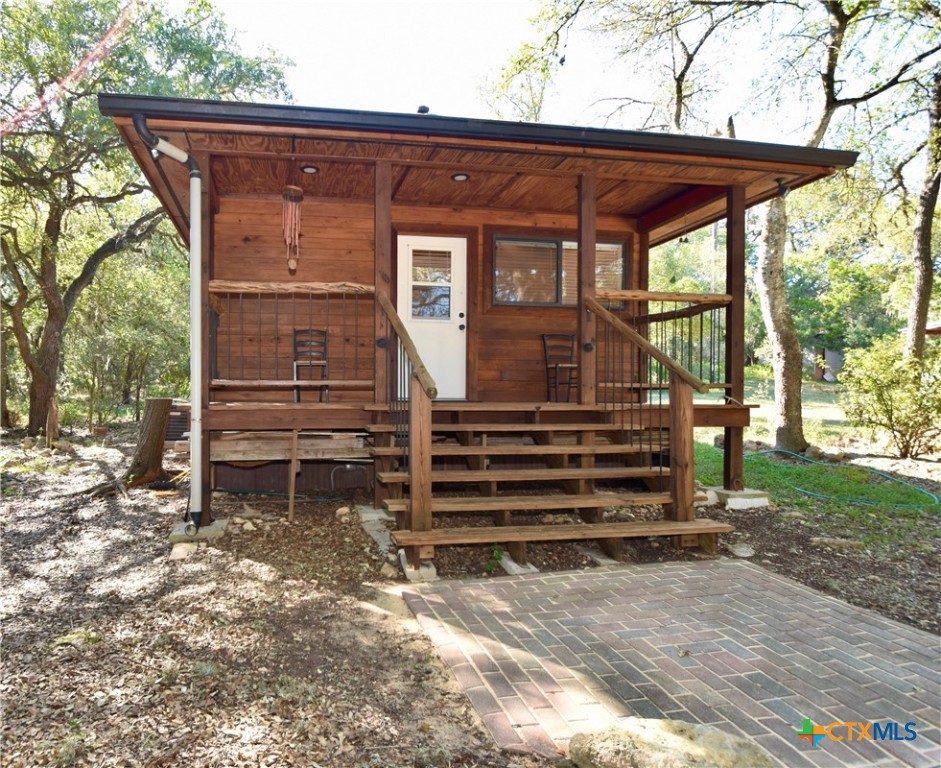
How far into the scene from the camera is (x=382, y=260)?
190 inches

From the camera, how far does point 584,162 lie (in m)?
5.10

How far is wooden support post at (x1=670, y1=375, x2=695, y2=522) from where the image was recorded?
4.28 m

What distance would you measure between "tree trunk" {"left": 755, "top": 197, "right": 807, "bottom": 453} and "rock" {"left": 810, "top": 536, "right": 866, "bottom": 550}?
4683 mm

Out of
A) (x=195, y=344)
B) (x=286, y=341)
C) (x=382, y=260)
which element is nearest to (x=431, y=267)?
(x=286, y=341)

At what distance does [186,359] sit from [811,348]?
104 feet

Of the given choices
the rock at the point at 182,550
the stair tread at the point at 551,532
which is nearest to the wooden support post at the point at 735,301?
the stair tread at the point at 551,532

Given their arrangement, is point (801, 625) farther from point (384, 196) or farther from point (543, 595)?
point (384, 196)

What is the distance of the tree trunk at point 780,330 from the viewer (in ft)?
28.9

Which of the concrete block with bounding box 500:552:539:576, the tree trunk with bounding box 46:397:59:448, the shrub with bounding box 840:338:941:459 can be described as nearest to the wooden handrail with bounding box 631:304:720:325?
the concrete block with bounding box 500:552:539:576

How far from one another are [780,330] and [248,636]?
8.61m

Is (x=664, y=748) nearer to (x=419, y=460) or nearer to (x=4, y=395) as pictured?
(x=419, y=460)

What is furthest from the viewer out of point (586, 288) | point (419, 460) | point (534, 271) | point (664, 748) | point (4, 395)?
point (4, 395)

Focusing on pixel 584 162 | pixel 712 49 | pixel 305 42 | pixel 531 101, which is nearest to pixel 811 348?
pixel 531 101

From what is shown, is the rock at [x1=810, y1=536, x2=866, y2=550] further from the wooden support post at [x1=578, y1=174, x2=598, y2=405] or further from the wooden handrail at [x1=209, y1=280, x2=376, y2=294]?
the wooden handrail at [x1=209, y1=280, x2=376, y2=294]
